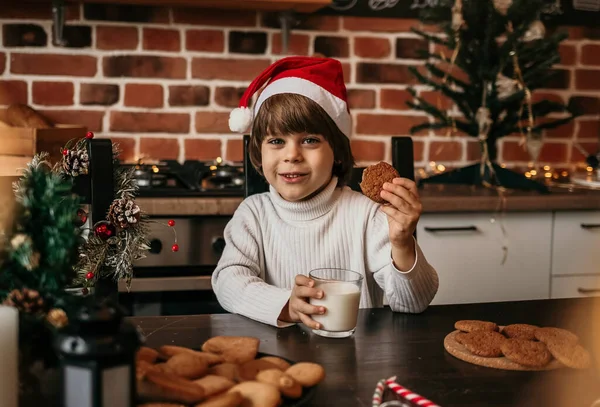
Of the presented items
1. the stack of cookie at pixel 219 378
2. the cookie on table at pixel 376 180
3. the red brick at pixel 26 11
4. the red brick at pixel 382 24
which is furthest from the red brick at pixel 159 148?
the stack of cookie at pixel 219 378

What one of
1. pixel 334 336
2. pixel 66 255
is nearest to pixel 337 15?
pixel 334 336

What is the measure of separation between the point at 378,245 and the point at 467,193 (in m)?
0.79

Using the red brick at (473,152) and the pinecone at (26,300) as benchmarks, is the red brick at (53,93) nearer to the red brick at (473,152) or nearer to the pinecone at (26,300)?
the red brick at (473,152)

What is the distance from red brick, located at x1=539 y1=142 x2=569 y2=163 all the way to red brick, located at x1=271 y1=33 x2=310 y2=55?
3.28 feet

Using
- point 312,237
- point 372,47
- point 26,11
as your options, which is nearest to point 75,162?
point 312,237

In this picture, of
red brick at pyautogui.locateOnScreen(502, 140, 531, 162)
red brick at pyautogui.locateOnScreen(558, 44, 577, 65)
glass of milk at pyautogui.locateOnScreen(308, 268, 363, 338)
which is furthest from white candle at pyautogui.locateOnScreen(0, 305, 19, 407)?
red brick at pyautogui.locateOnScreen(558, 44, 577, 65)

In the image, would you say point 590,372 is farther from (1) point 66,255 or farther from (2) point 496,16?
(2) point 496,16

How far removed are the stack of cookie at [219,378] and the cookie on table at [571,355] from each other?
0.37 m

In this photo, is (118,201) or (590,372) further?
(118,201)

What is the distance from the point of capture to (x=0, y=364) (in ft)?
2.49

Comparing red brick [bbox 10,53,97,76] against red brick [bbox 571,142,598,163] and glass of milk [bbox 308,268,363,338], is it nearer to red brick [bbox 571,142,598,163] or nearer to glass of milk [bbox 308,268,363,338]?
glass of milk [bbox 308,268,363,338]

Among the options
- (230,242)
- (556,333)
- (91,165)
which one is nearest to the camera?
(556,333)

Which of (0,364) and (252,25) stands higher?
(252,25)

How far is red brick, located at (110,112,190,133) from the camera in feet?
8.32
